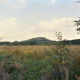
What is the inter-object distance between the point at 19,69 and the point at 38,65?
3.70ft

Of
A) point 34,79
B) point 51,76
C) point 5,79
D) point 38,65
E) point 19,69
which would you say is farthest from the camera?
point 38,65

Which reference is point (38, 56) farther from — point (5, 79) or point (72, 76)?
point (5, 79)

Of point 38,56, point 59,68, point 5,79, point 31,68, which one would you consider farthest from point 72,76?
point 38,56

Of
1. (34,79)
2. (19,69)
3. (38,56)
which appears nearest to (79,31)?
(38,56)

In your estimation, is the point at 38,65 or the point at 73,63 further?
the point at 38,65

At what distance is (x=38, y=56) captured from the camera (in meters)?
11.6

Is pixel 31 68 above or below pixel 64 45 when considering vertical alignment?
below

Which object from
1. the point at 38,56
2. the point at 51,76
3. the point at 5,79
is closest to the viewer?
the point at 5,79

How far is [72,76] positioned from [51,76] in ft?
2.58

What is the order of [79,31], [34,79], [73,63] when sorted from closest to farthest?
[34,79], [73,63], [79,31]

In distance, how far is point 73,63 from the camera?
7375mm

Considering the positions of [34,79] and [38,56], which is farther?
[38,56]

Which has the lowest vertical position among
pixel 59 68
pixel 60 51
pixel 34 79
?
pixel 34 79

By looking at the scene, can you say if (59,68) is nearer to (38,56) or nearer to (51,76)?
(51,76)
